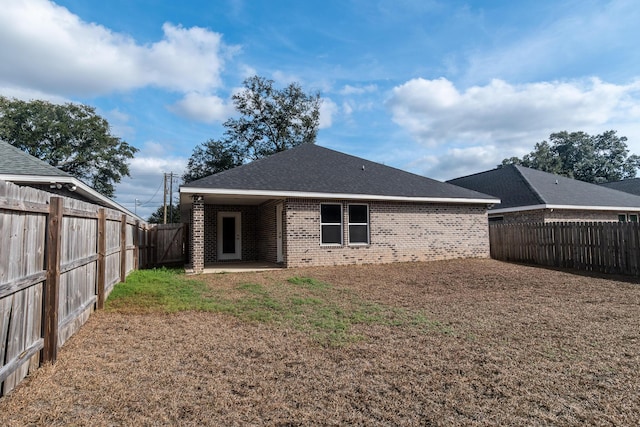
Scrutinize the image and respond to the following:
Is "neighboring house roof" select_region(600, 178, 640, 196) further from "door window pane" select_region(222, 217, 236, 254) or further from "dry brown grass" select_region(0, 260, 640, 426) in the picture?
"door window pane" select_region(222, 217, 236, 254)

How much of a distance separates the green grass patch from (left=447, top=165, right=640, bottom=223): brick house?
1354cm

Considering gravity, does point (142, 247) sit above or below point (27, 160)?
below

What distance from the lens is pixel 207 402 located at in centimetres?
319

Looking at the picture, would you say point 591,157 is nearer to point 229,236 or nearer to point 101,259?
point 229,236

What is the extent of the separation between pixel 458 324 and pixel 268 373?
10.3 ft

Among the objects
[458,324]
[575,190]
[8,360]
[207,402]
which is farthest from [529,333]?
[575,190]

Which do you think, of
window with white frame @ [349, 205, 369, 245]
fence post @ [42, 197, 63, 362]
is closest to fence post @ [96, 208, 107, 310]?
fence post @ [42, 197, 63, 362]

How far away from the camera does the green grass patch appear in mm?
5664

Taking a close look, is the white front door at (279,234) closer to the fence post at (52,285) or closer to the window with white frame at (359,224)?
the window with white frame at (359,224)

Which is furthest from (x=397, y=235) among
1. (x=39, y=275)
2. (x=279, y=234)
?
(x=39, y=275)

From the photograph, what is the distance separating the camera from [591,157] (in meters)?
41.3

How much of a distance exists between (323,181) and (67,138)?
2997cm

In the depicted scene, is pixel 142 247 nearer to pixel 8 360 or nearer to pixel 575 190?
pixel 8 360

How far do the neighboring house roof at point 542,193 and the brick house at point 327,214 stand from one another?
4.18 m
